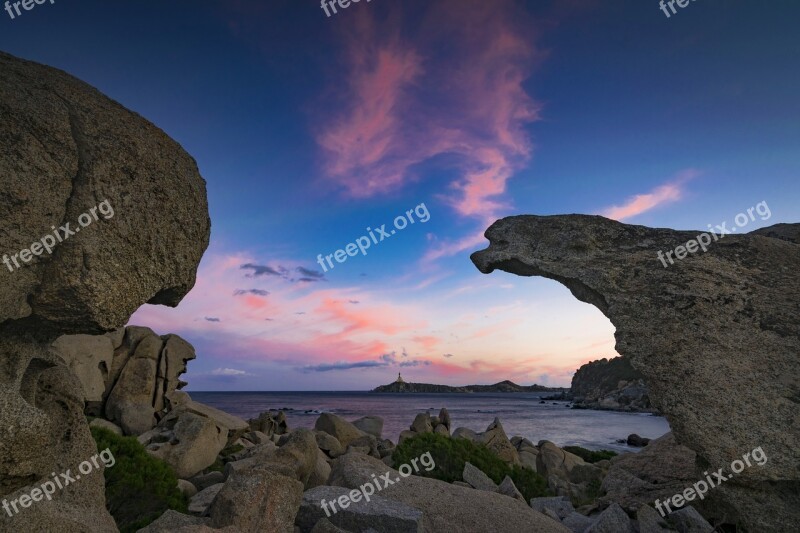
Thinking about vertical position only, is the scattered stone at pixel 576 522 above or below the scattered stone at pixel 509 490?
below

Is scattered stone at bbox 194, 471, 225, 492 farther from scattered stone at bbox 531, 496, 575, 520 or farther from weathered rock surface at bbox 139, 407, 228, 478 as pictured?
scattered stone at bbox 531, 496, 575, 520

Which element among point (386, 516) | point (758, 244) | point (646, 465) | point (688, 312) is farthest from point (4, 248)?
point (646, 465)

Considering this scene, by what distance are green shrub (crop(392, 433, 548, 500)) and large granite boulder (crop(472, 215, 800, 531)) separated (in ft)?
28.1

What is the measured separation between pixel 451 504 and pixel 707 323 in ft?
18.6

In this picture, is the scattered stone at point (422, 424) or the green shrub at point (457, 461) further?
the scattered stone at point (422, 424)

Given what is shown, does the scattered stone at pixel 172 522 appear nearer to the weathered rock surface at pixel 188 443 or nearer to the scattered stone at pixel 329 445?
the weathered rock surface at pixel 188 443

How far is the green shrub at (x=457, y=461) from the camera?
52.4 ft

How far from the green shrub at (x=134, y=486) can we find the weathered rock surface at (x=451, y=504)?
3.54m

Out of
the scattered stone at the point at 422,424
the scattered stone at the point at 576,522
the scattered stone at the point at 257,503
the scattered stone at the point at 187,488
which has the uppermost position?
the scattered stone at the point at 422,424

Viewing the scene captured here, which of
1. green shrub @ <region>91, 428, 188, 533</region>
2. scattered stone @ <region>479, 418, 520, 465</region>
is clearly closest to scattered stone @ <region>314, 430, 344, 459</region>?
scattered stone @ <region>479, 418, 520, 465</region>

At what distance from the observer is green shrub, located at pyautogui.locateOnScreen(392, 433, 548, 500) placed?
52.4ft

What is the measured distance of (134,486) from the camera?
1005 cm

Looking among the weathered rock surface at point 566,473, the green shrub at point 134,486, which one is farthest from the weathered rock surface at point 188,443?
the weathered rock surface at point 566,473

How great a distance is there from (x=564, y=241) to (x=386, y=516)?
603 centimetres
